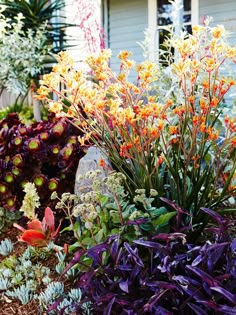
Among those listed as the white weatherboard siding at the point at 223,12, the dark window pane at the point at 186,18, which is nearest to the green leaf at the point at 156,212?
the white weatherboard siding at the point at 223,12

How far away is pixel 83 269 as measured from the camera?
213 cm

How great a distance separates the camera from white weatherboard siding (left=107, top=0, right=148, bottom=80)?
7.64 meters

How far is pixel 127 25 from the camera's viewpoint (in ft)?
25.9

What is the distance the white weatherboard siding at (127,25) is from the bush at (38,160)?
4674 millimetres

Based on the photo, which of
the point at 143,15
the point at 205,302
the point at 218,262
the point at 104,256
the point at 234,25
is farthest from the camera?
the point at 143,15

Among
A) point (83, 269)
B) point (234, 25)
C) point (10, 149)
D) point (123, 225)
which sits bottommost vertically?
point (83, 269)

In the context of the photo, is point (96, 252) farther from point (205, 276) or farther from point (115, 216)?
point (205, 276)

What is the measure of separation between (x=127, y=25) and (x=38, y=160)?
216 inches

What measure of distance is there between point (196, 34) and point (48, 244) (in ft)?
4.97

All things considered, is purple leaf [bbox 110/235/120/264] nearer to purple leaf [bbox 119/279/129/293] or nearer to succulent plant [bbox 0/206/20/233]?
purple leaf [bbox 119/279/129/293]

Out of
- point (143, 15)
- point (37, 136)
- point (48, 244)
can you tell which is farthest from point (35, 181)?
point (143, 15)

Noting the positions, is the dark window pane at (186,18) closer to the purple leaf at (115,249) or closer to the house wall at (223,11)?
the house wall at (223,11)

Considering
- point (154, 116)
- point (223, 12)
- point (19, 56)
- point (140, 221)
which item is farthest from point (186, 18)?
point (140, 221)

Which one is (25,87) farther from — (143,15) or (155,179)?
(155,179)
